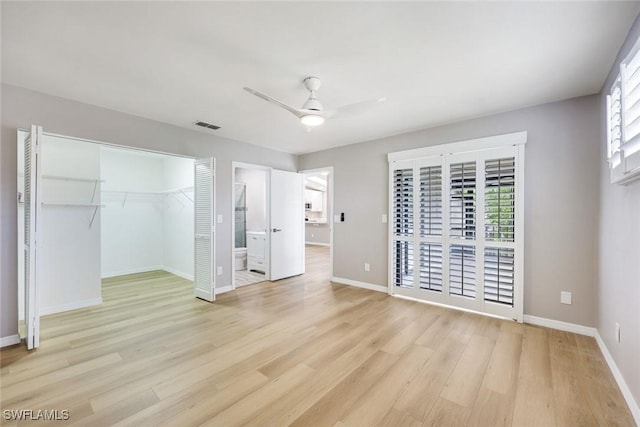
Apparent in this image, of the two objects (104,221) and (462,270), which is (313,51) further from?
(104,221)

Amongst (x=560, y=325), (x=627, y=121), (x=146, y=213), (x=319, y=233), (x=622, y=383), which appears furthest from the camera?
(x=319, y=233)

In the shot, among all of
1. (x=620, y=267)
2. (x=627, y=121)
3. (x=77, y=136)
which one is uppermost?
(x=77, y=136)

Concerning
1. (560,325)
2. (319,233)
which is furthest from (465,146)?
(319,233)

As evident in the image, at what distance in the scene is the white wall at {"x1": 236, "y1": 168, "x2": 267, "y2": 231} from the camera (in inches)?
261

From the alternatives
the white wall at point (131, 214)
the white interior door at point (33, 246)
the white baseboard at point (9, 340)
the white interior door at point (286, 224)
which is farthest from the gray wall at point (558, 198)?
the white wall at point (131, 214)

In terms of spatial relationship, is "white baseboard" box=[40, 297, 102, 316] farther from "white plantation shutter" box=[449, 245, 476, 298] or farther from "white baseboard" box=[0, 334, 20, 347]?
"white plantation shutter" box=[449, 245, 476, 298]

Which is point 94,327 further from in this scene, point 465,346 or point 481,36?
point 481,36

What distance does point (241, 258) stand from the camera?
6.27m

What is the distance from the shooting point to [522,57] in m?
2.22

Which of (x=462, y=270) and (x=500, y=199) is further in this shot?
(x=462, y=270)

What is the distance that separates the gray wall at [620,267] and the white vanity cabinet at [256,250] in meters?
5.00

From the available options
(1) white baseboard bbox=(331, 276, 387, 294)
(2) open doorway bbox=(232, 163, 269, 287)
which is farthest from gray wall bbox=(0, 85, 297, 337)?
(1) white baseboard bbox=(331, 276, 387, 294)

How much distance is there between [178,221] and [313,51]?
4.87 meters

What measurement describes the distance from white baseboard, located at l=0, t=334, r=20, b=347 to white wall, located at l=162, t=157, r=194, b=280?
265 centimetres
